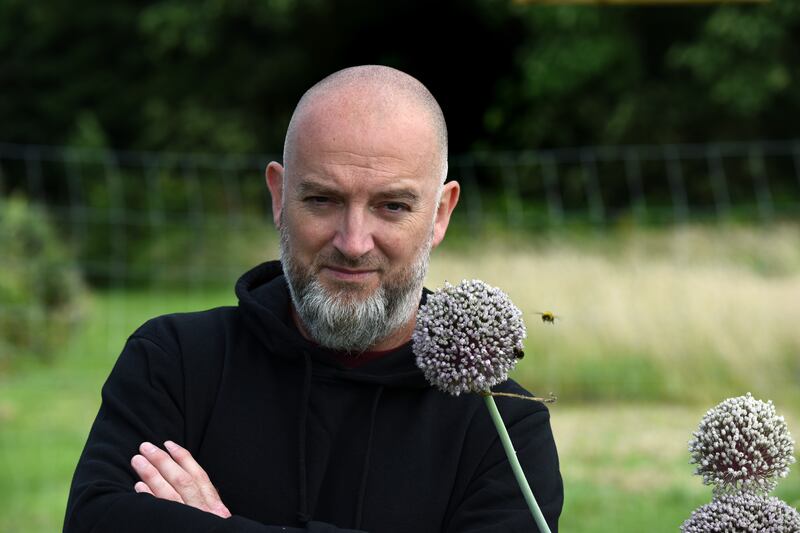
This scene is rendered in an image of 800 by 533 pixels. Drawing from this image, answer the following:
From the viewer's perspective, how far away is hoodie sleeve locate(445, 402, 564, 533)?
94.6 inches

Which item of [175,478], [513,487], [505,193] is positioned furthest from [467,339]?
[505,193]

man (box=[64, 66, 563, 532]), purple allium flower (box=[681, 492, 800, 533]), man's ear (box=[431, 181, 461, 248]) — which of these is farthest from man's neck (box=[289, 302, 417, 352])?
purple allium flower (box=[681, 492, 800, 533])

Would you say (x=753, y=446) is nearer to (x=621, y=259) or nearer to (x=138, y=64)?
(x=621, y=259)

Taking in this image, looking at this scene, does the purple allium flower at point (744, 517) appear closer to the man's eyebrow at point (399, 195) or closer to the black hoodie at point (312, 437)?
the black hoodie at point (312, 437)

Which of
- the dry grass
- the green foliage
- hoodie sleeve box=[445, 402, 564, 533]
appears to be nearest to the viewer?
hoodie sleeve box=[445, 402, 564, 533]

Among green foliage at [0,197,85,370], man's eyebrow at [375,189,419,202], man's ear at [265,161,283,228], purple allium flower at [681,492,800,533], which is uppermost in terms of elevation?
green foliage at [0,197,85,370]

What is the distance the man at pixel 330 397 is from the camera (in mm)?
2377

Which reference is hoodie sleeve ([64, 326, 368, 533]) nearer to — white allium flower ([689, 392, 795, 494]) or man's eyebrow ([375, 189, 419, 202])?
man's eyebrow ([375, 189, 419, 202])

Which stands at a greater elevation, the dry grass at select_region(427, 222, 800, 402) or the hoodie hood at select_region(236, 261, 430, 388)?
the dry grass at select_region(427, 222, 800, 402)

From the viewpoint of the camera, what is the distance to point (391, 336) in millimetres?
2605

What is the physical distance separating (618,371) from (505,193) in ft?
41.5

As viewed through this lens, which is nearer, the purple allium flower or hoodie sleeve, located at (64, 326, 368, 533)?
the purple allium flower

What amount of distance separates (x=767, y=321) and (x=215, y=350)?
791cm

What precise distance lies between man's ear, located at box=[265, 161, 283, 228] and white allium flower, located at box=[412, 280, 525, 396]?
878mm
